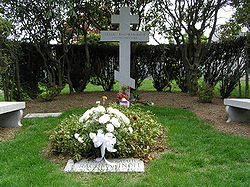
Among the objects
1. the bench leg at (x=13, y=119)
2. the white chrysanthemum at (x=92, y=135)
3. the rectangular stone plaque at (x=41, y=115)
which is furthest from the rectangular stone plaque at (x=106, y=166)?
the rectangular stone plaque at (x=41, y=115)

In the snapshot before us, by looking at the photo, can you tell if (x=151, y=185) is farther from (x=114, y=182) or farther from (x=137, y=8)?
(x=137, y=8)

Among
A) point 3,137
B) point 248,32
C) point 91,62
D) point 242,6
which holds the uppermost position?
point 242,6

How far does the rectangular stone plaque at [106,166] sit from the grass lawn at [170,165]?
0.32ft

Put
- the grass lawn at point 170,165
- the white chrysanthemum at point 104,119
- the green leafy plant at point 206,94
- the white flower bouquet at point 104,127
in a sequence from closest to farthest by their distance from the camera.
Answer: the grass lawn at point 170,165
the white flower bouquet at point 104,127
the white chrysanthemum at point 104,119
the green leafy plant at point 206,94

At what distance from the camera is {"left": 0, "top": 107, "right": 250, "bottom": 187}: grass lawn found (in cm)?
319

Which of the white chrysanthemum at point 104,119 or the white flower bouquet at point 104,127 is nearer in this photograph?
the white flower bouquet at point 104,127

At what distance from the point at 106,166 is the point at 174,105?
14.9 feet

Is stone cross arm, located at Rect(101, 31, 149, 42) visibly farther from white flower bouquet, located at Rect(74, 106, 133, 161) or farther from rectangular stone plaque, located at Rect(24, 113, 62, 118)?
white flower bouquet, located at Rect(74, 106, 133, 161)

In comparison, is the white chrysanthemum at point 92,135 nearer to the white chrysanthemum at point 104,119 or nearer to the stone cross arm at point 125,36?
the white chrysanthemum at point 104,119

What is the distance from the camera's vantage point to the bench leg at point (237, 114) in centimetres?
600

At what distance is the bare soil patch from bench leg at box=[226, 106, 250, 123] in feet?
0.59

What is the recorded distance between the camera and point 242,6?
27.8 ft

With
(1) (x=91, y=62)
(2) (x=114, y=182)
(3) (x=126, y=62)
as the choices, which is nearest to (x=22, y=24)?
(1) (x=91, y=62)

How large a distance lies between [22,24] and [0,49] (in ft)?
5.44
